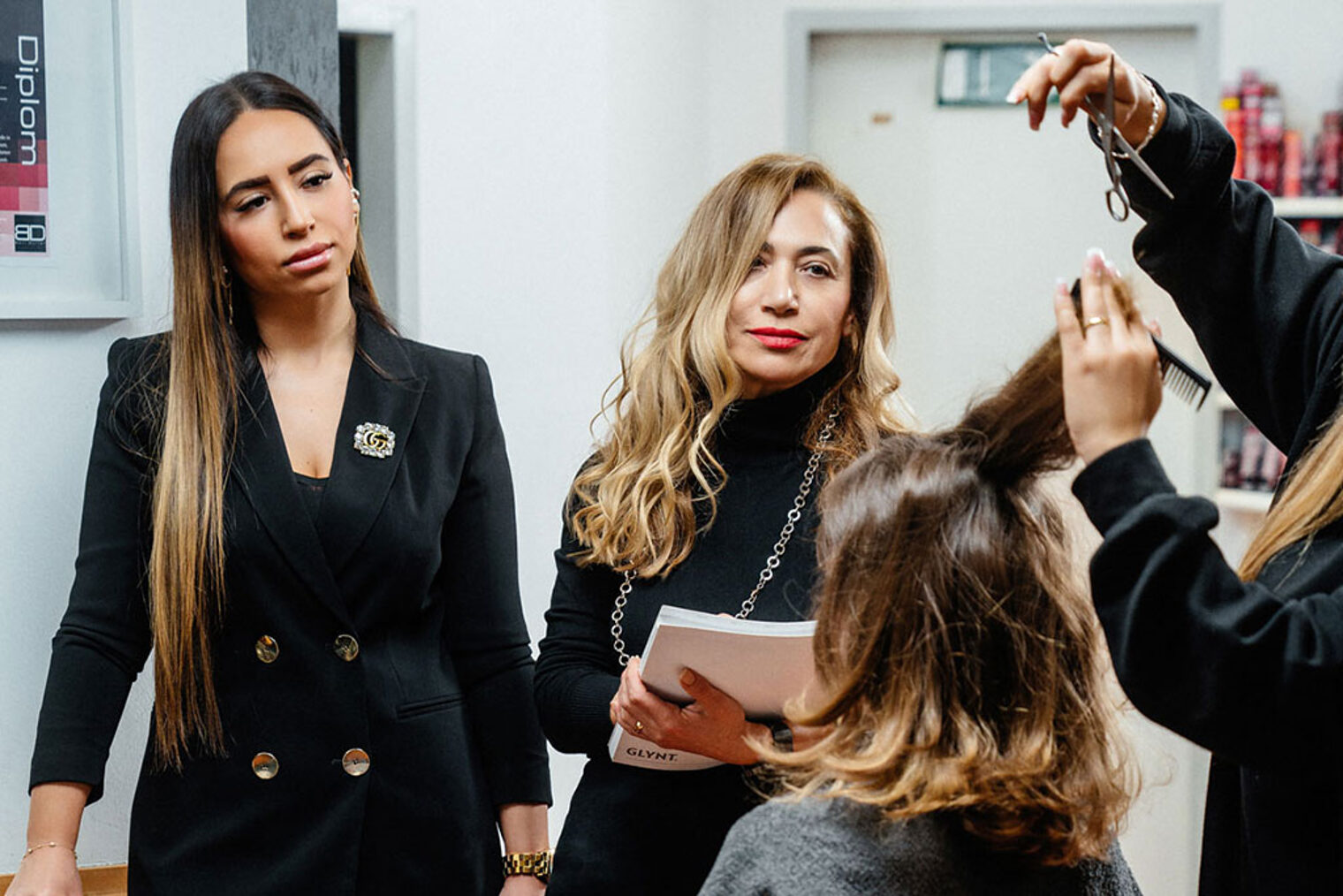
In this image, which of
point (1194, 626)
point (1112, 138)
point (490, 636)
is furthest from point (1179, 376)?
point (490, 636)

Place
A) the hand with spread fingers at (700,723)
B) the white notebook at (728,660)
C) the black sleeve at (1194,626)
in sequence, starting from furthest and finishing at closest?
the hand with spread fingers at (700,723) < the white notebook at (728,660) < the black sleeve at (1194,626)

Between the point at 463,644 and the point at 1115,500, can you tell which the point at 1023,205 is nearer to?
the point at 463,644

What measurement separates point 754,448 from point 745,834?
692mm

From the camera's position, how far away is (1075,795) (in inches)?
38.3

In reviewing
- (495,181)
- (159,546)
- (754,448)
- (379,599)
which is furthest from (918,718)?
(495,181)

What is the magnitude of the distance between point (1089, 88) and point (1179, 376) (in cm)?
33

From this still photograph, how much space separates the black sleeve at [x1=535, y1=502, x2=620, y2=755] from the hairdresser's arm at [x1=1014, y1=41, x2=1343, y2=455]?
68 centimetres

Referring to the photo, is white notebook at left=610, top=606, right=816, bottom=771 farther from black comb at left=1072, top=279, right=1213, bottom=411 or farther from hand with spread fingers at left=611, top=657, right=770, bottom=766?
black comb at left=1072, top=279, right=1213, bottom=411

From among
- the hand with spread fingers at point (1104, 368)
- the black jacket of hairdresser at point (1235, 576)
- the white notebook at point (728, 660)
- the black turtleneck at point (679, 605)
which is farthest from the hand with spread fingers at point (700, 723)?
the hand with spread fingers at point (1104, 368)

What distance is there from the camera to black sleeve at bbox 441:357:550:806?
165cm

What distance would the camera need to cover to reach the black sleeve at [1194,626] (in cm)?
90

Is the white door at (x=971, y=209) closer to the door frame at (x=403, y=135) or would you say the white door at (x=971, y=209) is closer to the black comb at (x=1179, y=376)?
the door frame at (x=403, y=135)

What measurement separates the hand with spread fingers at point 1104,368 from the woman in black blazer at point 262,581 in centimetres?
87

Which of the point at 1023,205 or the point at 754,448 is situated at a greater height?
the point at 1023,205
